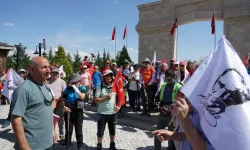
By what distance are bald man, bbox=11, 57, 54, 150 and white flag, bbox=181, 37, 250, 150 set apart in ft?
6.65

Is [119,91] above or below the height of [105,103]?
above

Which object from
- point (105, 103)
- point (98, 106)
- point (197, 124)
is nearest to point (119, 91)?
point (105, 103)

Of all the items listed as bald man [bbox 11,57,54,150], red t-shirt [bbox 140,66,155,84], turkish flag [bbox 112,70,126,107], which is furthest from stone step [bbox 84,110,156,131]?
bald man [bbox 11,57,54,150]

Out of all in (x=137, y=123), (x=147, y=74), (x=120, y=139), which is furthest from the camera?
(x=147, y=74)

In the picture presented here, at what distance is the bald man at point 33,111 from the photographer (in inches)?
107

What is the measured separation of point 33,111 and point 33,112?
0.04 feet

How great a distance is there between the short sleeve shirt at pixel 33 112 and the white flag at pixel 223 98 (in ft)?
6.64

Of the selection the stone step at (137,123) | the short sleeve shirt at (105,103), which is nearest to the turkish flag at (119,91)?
the short sleeve shirt at (105,103)

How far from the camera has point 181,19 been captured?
48.8ft

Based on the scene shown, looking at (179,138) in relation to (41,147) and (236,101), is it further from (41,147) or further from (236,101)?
(41,147)

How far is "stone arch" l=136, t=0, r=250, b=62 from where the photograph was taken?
1187 cm

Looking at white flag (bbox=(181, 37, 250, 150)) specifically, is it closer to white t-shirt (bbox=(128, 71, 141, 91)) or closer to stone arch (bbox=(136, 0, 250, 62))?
white t-shirt (bbox=(128, 71, 141, 91))

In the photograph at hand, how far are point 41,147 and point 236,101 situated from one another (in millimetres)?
2473

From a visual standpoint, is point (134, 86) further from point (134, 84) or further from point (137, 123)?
point (137, 123)
